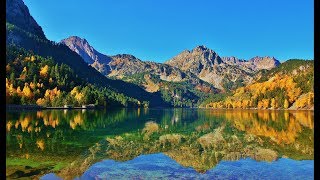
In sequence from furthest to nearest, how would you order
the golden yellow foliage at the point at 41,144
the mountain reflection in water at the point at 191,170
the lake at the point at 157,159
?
the golden yellow foliage at the point at 41,144
the lake at the point at 157,159
the mountain reflection in water at the point at 191,170

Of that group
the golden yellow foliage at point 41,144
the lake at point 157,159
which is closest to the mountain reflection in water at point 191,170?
the lake at point 157,159

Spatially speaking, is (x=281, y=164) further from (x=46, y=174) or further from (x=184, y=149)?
(x=46, y=174)

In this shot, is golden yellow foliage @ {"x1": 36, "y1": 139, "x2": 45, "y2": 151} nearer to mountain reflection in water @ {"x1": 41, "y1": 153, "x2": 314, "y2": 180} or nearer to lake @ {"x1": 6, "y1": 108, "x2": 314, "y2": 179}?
lake @ {"x1": 6, "y1": 108, "x2": 314, "y2": 179}

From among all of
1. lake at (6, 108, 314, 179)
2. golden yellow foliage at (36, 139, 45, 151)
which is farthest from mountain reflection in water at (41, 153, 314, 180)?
golden yellow foliage at (36, 139, 45, 151)

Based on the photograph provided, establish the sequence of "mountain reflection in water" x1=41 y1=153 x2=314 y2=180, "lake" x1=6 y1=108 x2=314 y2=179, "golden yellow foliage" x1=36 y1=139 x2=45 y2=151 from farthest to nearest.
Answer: "golden yellow foliage" x1=36 y1=139 x2=45 y2=151 → "lake" x1=6 y1=108 x2=314 y2=179 → "mountain reflection in water" x1=41 y1=153 x2=314 y2=180

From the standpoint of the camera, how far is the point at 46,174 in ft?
101

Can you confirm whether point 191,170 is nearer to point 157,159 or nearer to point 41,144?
point 157,159

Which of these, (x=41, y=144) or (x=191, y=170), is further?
(x=41, y=144)

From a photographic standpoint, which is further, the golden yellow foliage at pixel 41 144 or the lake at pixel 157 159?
the golden yellow foliage at pixel 41 144

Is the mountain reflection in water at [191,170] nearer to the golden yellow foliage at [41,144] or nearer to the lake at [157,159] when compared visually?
the lake at [157,159]

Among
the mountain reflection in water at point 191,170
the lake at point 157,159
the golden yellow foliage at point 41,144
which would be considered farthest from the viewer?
the golden yellow foliage at point 41,144

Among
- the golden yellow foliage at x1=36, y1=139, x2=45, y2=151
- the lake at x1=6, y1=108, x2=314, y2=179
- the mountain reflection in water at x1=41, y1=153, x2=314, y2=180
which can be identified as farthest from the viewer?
the golden yellow foliage at x1=36, y1=139, x2=45, y2=151

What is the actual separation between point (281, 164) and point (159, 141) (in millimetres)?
25432

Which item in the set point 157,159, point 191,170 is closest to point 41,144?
point 157,159
